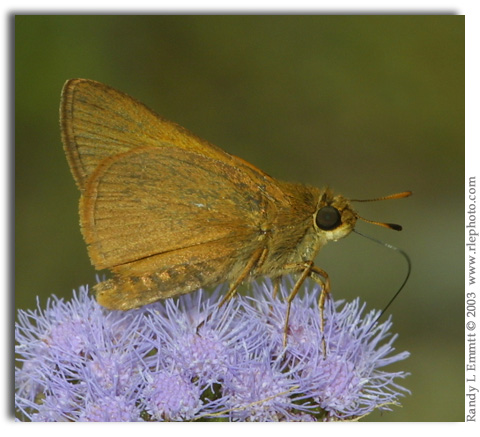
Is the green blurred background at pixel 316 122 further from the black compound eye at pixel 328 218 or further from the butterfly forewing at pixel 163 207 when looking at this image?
the black compound eye at pixel 328 218

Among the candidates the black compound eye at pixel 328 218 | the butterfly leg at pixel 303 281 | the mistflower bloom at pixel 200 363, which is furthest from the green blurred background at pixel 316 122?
the black compound eye at pixel 328 218

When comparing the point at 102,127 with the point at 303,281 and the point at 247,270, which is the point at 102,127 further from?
the point at 303,281

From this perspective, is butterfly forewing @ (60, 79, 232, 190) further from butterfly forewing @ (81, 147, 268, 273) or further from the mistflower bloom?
the mistflower bloom

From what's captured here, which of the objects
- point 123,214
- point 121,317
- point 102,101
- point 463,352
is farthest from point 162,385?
point 463,352

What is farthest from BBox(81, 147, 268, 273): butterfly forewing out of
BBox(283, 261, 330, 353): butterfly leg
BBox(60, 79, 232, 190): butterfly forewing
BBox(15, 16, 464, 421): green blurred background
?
BBox(15, 16, 464, 421): green blurred background

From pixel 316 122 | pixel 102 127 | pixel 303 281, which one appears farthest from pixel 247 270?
pixel 316 122
